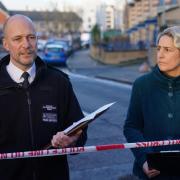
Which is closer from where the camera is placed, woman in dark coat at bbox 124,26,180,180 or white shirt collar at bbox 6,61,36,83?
white shirt collar at bbox 6,61,36,83

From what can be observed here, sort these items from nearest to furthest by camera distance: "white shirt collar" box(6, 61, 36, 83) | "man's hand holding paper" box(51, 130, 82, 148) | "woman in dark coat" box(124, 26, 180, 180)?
"man's hand holding paper" box(51, 130, 82, 148), "white shirt collar" box(6, 61, 36, 83), "woman in dark coat" box(124, 26, 180, 180)

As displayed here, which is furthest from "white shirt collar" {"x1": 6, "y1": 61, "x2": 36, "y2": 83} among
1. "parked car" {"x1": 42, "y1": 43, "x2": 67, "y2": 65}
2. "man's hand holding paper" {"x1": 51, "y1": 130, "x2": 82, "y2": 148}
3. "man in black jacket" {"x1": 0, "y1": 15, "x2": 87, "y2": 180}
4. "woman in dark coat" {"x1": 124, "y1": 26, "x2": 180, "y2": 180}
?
"parked car" {"x1": 42, "y1": 43, "x2": 67, "y2": 65}

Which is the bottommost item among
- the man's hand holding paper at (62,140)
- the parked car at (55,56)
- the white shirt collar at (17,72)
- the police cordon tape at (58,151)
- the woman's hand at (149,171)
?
the parked car at (55,56)

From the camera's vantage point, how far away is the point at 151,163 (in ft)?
9.95

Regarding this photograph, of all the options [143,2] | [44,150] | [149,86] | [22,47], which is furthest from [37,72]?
[143,2]

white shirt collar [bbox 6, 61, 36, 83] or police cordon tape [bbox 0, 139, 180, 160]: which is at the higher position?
white shirt collar [bbox 6, 61, 36, 83]

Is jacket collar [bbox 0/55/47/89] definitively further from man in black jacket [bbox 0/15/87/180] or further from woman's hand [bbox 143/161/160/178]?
woman's hand [bbox 143/161/160/178]

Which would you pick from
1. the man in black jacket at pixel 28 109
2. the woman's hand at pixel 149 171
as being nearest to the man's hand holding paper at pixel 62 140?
the man in black jacket at pixel 28 109

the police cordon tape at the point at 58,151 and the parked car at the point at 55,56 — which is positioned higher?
the police cordon tape at the point at 58,151

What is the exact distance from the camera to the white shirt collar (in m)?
3.07

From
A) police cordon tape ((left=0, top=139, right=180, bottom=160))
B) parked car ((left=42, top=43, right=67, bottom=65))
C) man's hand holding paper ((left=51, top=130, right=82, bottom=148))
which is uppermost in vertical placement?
man's hand holding paper ((left=51, top=130, right=82, bottom=148))

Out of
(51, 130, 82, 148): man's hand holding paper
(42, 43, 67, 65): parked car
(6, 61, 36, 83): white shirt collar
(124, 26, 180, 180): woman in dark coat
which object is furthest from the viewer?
(42, 43, 67, 65): parked car

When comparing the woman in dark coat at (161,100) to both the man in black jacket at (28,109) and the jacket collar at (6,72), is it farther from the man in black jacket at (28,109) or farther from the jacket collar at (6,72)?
the jacket collar at (6,72)

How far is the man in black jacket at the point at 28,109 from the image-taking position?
3025 millimetres
